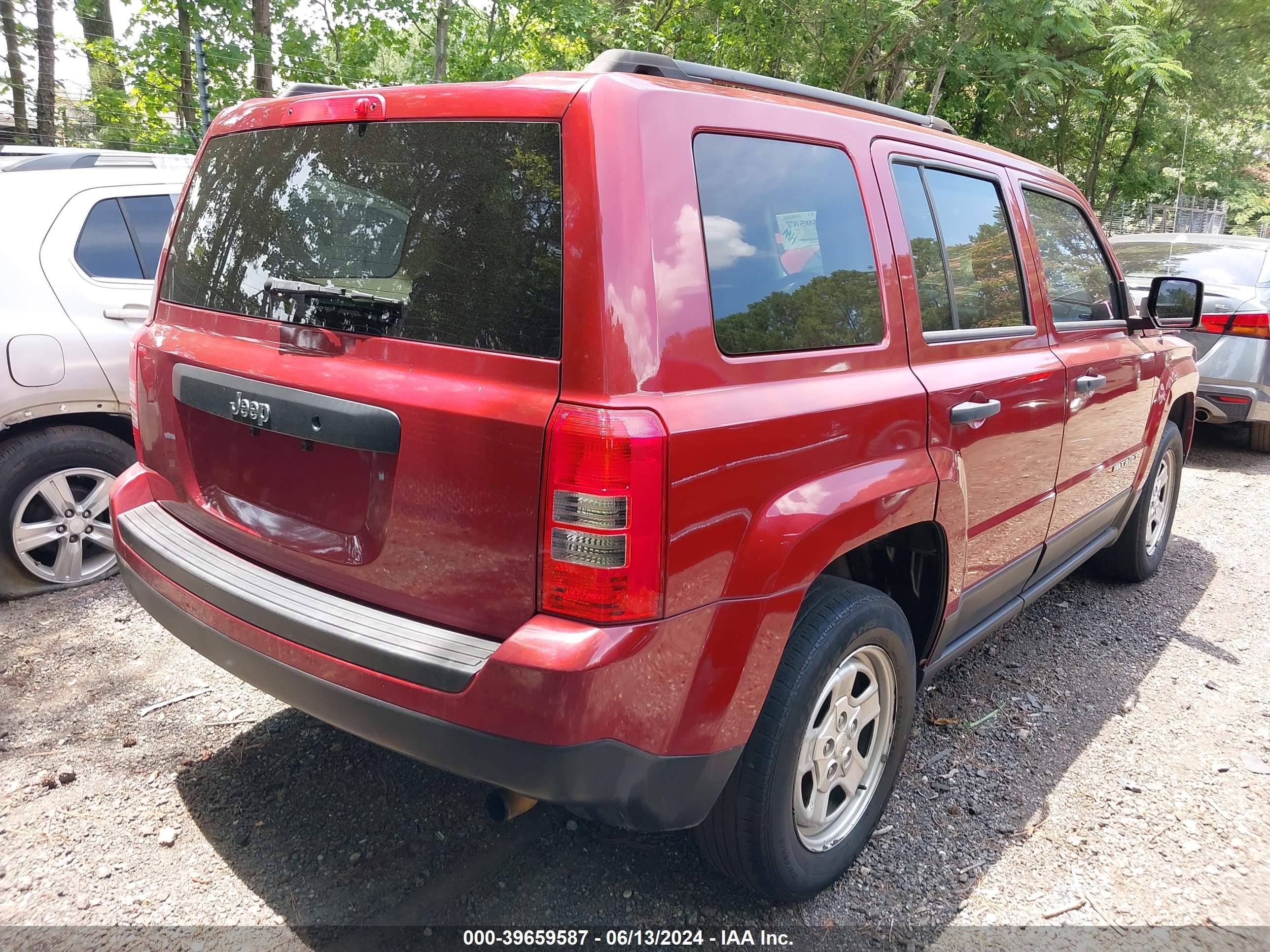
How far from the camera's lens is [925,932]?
7.96ft

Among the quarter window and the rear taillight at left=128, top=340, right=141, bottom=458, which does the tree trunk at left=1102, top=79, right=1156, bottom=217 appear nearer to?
the quarter window

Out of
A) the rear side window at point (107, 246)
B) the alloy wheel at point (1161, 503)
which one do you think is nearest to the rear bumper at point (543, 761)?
the rear side window at point (107, 246)

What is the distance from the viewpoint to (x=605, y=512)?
70.7 inches

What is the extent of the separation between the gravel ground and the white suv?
35cm

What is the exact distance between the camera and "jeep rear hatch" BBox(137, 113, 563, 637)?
190 cm

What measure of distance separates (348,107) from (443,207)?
1.50 ft

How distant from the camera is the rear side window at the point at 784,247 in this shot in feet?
6.66

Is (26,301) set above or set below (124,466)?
above

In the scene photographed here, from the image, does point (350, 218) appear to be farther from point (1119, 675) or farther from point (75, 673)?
point (1119, 675)

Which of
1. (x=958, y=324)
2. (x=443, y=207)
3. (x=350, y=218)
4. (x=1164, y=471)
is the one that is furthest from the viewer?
(x=1164, y=471)

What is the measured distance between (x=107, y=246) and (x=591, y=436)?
3552 millimetres

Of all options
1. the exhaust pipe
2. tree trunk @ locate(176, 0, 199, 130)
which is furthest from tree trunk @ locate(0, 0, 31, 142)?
the exhaust pipe

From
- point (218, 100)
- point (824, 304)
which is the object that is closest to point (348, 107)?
point (824, 304)

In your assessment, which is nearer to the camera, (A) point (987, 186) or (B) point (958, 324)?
(B) point (958, 324)
